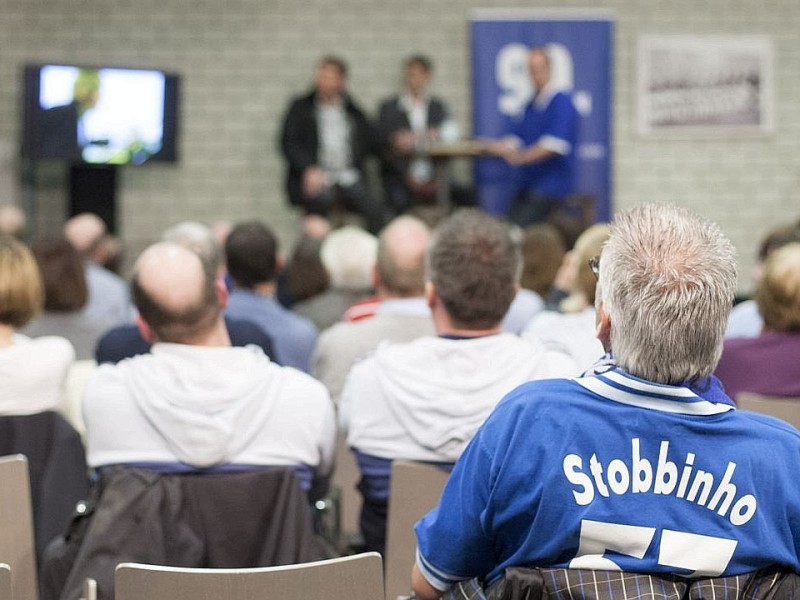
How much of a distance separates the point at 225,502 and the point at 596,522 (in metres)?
0.94

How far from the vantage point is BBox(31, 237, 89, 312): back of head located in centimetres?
391

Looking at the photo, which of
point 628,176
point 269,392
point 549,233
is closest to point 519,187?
point 628,176

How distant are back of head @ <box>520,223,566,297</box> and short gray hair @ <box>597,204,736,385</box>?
3085 mm

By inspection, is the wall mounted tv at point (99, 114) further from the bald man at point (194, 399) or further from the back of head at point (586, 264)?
the bald man at point (194, 399)

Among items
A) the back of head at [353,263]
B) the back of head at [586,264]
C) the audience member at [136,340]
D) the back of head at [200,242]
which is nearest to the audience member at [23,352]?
the audience member at [136,340]

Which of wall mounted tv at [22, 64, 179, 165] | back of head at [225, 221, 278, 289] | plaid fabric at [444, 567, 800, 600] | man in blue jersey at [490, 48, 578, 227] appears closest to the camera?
plaid fabric at [444, 567, 800, 600]

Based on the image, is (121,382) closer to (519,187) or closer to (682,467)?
(682,467)

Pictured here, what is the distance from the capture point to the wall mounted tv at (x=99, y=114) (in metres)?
8.02

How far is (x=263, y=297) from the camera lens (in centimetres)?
398

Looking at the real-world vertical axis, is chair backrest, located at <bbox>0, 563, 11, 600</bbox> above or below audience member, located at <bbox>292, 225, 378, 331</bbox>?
below

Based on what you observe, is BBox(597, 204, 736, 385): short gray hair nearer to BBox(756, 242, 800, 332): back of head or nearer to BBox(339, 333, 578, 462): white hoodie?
BBox(339, 333, 578, 462): white hoodie

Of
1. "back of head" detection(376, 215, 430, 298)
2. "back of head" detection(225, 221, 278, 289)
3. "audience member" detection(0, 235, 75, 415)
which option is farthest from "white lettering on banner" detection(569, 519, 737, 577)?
"back of head" detection(225, 221, 278, 289)

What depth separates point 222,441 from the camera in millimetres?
2305

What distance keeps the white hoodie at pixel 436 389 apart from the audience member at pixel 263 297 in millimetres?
1288
